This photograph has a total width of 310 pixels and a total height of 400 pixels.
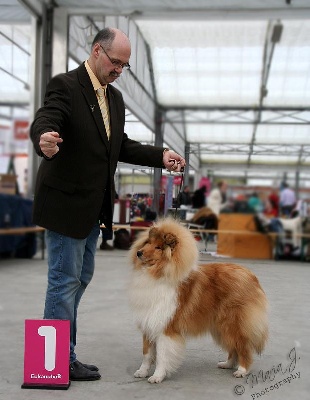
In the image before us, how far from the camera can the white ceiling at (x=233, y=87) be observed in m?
2.58

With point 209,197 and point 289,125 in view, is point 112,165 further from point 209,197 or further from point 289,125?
point 289,125

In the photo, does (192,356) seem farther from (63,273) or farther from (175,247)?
(63,273)

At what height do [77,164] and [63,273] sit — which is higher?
[77,164]

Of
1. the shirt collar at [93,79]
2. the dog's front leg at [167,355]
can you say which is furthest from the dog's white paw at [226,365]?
the shirt collar at [93,79]

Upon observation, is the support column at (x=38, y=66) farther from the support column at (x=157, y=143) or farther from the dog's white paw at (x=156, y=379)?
the dog's white paw at (x=156, y=379)

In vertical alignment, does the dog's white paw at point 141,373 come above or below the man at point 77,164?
below

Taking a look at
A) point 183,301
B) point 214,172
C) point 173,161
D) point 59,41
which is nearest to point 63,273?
point 183,301

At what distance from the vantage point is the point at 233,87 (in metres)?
3.00

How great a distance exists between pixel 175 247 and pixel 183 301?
283 millimetres

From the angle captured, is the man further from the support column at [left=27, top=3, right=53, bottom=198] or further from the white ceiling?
the support column at [left=27, top=3, right=53, bottom=198]

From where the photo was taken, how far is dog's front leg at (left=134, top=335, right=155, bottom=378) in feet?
8.55

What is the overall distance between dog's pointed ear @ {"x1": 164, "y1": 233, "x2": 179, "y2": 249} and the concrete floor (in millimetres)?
279

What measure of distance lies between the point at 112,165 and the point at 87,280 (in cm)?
58

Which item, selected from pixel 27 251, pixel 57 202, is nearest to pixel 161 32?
pixel 57 202
